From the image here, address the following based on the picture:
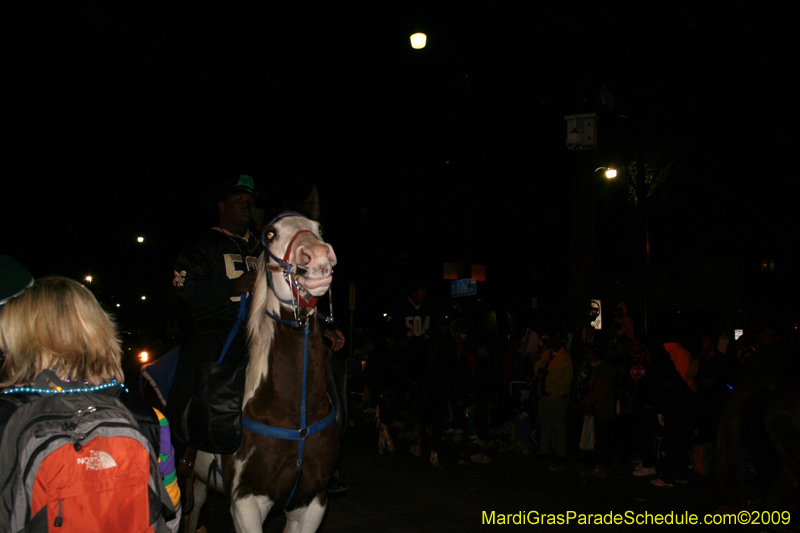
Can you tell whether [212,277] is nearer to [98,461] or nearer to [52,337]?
[52,337]

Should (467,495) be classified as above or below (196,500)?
below

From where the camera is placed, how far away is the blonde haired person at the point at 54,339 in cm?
196

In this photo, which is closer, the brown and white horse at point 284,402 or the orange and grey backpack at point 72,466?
the orange and grey backpack at point 72,466

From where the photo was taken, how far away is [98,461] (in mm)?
1780

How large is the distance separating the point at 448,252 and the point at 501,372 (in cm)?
1447

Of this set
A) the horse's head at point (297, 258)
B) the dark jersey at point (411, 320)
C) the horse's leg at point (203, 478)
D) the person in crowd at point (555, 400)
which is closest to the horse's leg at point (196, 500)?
the horse's leg at point (203, 478)

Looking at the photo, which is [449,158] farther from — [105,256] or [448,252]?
[105,256]

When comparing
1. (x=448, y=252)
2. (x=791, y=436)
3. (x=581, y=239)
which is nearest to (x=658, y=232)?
(x=448, y=252)

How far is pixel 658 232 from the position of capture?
3138 cm

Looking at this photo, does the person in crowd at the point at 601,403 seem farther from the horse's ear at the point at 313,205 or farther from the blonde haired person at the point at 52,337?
the blonde haired person at the point at 52,337

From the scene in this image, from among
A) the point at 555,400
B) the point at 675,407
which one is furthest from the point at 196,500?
the point at 555,400

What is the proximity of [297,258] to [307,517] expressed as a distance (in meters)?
1.70

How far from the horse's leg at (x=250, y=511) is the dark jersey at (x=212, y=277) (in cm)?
123

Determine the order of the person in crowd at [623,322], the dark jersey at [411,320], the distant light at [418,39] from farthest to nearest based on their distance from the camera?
the distant light at [418,39], the person in crowd at [623,322], the dark jersey at [411,320]
